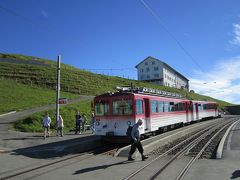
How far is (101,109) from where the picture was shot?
18.3m

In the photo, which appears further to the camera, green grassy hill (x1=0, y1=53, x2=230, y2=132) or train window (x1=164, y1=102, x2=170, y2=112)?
green grassy hill (x1=0, y1=53, x2=230, y2=132)

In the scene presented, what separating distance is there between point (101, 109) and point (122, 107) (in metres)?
1.48

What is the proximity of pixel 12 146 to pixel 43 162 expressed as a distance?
16.5 ft

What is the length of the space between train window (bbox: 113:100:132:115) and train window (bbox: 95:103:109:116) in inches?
21.8

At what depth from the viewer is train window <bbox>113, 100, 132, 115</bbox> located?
1727cm

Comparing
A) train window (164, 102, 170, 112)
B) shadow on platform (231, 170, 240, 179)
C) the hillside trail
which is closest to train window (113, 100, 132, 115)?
the hillside trail

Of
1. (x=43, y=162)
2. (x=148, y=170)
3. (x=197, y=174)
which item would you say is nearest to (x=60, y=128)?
(x=43, y=162)

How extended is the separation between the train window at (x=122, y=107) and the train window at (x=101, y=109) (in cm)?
55

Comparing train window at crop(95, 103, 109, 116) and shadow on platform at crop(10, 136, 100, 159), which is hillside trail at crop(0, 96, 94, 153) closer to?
shadow on platform at crop(10, 136, 100, 159)

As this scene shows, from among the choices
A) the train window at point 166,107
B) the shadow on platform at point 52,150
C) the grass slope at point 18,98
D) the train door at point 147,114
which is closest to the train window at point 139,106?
the train door at point 147,114

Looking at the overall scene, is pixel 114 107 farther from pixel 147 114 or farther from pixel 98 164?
pixel 98 164

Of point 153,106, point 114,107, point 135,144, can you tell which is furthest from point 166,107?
point 135,144

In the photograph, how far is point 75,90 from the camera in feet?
173

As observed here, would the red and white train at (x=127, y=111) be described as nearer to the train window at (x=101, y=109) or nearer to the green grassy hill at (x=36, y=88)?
the train window at (x=101, y=109)
